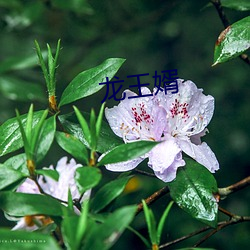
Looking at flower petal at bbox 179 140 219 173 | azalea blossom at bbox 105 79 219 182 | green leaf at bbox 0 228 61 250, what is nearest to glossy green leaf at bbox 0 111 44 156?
azalea blossom at bbox 105 79 219 182

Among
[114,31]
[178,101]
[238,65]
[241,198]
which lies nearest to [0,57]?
[114,31]

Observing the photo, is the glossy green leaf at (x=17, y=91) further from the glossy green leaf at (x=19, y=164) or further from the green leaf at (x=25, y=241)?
the green leaf at (x=25, y=241)

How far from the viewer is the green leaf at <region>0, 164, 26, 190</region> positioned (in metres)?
1.04

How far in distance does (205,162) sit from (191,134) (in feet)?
0.19

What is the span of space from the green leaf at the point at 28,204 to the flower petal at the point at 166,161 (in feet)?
0.77

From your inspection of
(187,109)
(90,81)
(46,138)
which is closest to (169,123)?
(187,109)

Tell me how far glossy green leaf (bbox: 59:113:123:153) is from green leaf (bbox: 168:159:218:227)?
124 mm

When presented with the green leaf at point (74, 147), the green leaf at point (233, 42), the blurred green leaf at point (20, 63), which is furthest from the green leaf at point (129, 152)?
the blurred green leaf at point (20, 63)

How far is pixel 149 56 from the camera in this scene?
133 inches

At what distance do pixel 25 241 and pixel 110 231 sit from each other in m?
0.10

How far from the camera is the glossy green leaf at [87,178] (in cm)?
94

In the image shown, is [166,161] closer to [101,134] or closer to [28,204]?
[101,134]

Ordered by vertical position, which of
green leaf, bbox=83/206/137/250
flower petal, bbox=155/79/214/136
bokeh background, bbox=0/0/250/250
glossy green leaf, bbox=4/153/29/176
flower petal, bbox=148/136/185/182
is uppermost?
glossy green leaf, bbox=4/153/29/176

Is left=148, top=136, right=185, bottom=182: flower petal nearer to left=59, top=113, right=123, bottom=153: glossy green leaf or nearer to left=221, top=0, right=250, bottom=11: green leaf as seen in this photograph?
left=59, top=113, right=123, bottom=153: glossy green leaf
